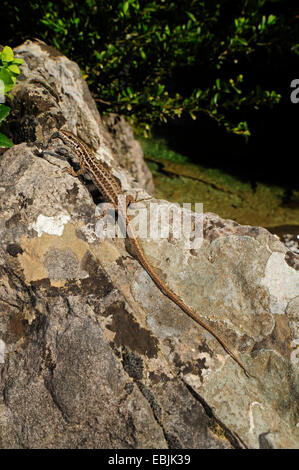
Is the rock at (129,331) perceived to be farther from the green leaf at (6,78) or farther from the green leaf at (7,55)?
the green leaf at (7,55)

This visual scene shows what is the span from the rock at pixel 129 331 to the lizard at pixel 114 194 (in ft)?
0.15

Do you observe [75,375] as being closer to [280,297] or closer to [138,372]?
[138,372]

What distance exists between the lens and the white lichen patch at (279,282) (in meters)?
2.62

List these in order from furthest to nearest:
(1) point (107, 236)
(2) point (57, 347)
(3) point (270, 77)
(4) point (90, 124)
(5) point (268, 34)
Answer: (3) point (270, 77) → (5) point (268, 34) → (4) point (90, 124) → (1) point (107, 236) → (2) point (57, 347)

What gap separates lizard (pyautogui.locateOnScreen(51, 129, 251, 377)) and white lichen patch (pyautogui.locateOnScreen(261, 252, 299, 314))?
1.57 ft

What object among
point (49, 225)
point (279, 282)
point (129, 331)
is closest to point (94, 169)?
point (49, 225)

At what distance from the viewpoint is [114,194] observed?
123 inches

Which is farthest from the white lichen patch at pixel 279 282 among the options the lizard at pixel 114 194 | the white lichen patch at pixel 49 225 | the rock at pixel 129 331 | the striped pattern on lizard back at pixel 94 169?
the white lichen patch at pixel 49 225

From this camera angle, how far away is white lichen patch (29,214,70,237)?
8.67 ft

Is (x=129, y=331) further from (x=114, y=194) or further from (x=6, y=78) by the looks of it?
(x=6, y=78)

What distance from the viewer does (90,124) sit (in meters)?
4.01

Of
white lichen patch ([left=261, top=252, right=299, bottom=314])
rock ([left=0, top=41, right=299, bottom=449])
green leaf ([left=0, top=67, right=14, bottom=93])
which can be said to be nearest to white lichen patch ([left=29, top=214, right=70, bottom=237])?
rock ([left=0, top=41, right=299, bottom=449])
